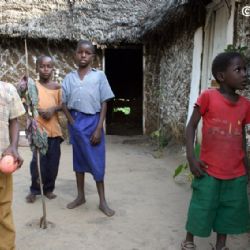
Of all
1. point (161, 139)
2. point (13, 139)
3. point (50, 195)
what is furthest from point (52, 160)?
point (161, 139)

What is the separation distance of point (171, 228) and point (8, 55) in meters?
6.59

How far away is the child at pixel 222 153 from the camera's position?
8.71 ft

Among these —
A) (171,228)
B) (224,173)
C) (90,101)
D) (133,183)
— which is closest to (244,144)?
(224,173)

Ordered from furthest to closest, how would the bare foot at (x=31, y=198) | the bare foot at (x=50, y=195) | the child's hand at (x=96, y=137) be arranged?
the bare foot at (x=50, y=195) < the bare foot at (x=31, y=198) < the child's hand at (x=96, y=137)

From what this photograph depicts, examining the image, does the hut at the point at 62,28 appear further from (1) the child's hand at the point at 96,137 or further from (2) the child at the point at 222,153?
(2) the child at the point at 222,153

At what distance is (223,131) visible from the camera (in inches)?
105

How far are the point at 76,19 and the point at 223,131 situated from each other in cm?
671

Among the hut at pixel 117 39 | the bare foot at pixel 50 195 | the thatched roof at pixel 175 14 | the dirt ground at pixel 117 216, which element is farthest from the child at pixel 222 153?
the hut at pixel 117 39

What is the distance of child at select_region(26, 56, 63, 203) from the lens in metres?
4.07

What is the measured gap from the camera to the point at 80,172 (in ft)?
12.8

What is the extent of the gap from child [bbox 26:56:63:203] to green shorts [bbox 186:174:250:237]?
186 centimetres

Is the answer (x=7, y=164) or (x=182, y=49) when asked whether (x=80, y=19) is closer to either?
(x=182, y=49)

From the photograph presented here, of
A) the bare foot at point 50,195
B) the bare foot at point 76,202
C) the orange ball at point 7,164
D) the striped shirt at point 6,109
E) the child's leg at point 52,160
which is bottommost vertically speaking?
the bare foot at point 50,195

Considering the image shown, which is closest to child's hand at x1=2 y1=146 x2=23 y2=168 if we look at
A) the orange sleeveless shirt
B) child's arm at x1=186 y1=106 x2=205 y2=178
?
child's arm at x1=186 y1=106 x2=205 y2=178
